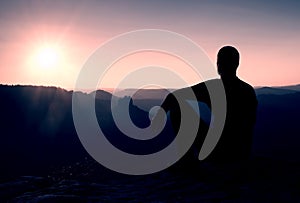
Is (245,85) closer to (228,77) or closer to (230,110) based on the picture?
(228,77)

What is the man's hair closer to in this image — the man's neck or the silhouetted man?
the silhouetted man

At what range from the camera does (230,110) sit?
227 inches

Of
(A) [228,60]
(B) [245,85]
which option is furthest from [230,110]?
(A) [228,60]

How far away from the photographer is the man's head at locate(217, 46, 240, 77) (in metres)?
5.60

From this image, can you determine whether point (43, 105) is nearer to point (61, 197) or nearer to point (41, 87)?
point (41, 87)

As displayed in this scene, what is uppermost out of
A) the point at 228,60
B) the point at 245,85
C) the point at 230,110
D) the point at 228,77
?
the point at 228,60

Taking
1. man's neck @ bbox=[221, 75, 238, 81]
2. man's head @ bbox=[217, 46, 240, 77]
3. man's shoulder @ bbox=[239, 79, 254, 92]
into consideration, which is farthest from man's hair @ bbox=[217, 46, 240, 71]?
man's shoulder @ bbox=[239, 79, 254, 92]

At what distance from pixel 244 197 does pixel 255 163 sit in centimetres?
183

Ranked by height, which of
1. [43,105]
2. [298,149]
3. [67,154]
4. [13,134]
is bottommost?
[298,149]

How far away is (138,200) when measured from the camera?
14.5 ft

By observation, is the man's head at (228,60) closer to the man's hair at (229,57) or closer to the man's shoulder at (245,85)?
the man's hair at (229,57)

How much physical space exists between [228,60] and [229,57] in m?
0.05

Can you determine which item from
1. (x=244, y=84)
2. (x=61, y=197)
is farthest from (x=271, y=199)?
(x=61, y=197)

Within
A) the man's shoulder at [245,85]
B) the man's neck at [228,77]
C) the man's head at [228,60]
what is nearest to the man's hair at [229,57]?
the man's head at [228,60]
